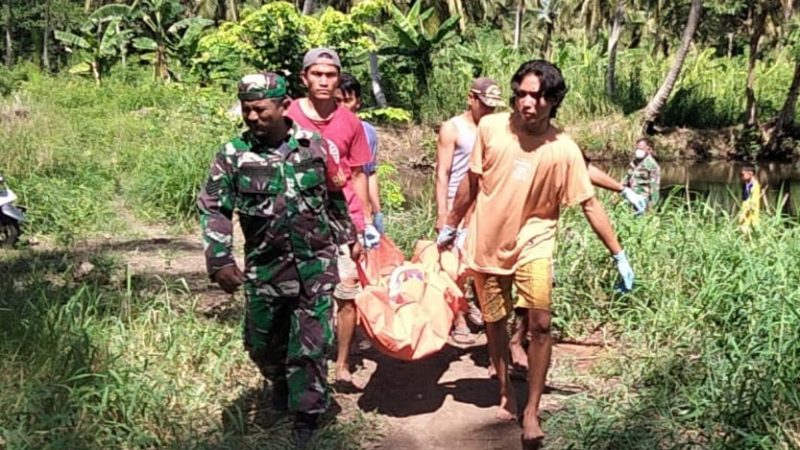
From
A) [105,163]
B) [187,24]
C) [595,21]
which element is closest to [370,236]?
[105,163]

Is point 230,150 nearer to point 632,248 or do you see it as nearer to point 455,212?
point 455,212

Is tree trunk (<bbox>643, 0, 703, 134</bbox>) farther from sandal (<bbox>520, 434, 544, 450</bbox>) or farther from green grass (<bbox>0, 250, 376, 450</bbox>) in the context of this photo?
sandal (<bbox>520, 434, 544, 450</bbox>)

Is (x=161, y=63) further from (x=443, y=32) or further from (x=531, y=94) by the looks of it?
(x=531, y=94)

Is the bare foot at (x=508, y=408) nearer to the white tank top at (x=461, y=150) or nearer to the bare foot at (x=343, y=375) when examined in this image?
the bare foot at (x=343, y=375)

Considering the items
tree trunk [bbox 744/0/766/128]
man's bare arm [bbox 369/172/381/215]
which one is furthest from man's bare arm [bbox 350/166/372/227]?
tree trunk [bbox 744/0/766/128]

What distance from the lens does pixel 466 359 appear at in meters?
5.34

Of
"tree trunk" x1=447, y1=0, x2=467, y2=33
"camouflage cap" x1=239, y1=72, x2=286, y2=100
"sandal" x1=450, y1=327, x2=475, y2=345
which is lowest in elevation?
"sandal" x1=450, y1=327, x2=475, y2=345

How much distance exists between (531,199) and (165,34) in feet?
69.1

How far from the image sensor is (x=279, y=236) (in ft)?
12.3

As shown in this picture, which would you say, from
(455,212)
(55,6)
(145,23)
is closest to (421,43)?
(145,23)

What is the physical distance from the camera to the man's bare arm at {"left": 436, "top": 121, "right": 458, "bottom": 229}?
531 centimetres

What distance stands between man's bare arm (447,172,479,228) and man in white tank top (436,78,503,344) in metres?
0.75

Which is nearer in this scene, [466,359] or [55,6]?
[466,359]

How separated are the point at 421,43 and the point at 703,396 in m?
19.0
